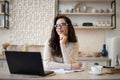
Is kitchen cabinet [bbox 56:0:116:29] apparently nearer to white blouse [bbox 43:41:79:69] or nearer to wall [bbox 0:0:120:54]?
wall [bbox 0:0:120:54]

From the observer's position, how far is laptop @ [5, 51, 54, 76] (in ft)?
5.51

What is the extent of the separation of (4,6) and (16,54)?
2.81 m

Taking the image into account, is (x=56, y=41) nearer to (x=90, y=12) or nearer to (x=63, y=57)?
(x=63, y=57)

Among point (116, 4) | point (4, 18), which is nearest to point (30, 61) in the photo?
point (4, 18)

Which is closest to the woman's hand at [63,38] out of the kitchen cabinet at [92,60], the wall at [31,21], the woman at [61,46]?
the woman at [61,46]

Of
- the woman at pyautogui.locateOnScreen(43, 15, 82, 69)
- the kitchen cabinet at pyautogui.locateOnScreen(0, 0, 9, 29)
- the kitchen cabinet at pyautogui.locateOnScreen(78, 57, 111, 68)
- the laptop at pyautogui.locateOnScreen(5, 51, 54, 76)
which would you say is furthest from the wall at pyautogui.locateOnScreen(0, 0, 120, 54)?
the laptop at pyautogui.locateOnScreen(5, 51, 54, 76)

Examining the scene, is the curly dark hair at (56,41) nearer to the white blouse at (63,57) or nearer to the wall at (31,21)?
the white blouse at (63,57)

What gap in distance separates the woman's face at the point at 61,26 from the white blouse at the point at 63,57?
0.15 metres

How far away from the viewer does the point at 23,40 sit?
447cm

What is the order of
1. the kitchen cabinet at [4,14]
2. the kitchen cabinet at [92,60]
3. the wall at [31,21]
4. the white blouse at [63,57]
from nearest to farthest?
the white blouse at [63,57] < the kitchen cabinet at [92,60] < the kitchen cabinet at [4,14] < the wall at [31,21]

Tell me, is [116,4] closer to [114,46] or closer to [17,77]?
[114,46]

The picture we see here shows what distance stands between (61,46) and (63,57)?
0.41ft

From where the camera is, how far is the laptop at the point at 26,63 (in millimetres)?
1680

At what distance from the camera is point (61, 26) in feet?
8.25
